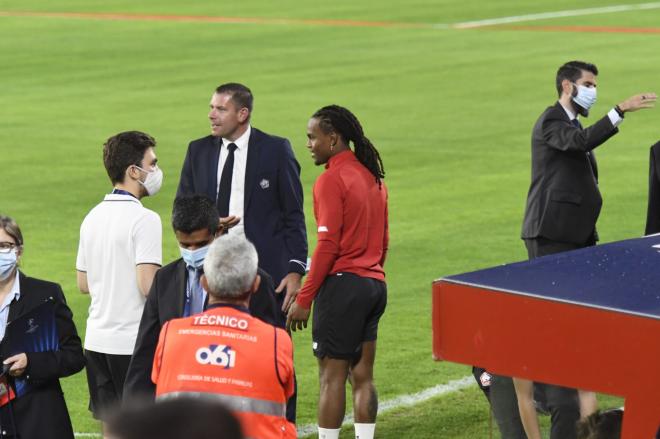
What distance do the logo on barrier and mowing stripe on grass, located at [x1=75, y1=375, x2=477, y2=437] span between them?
13.7ft

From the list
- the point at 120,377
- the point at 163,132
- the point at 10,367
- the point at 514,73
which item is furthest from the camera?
the point at 514,73

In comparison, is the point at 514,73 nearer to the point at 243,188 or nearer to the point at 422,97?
the point at 422,97

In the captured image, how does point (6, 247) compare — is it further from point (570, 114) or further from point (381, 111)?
point (381, 111)

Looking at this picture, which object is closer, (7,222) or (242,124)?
(7,222)

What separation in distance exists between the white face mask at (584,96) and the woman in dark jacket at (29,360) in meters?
4.55

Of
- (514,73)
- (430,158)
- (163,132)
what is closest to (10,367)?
(430,158)

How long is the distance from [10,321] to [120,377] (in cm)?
101

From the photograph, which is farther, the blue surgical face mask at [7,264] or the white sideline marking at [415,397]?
the white sideline marking at [415,397]

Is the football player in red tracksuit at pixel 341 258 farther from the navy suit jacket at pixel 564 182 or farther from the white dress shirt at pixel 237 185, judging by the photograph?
the navy suit jacket at pixel 564 182

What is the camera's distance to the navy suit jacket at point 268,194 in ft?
28.2

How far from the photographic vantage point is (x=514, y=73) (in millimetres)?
29453

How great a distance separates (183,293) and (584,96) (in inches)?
183

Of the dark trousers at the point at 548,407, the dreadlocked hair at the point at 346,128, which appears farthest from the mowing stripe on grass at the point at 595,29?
the dark trousers at the point at 548,407

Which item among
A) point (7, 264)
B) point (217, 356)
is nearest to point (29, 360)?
point (7, 264)
